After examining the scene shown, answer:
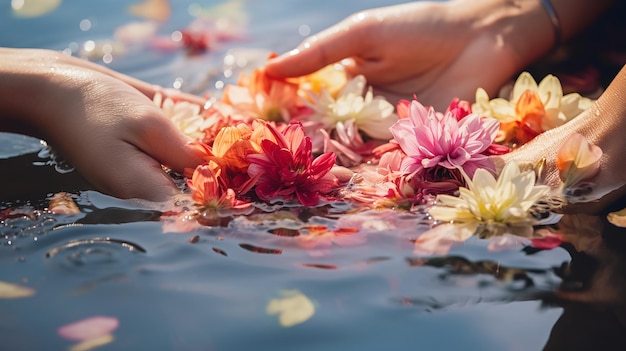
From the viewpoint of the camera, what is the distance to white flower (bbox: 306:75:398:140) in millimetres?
1896

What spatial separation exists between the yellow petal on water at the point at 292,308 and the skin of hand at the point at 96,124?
0.43 meters

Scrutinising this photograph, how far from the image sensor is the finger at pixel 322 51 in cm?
204

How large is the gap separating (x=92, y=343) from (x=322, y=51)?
46.3 inches

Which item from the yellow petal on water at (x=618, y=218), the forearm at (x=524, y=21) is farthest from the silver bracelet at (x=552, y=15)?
the yellow petal on water at (x=618, y=218)

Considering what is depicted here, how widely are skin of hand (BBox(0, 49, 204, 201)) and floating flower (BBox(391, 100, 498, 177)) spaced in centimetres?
49

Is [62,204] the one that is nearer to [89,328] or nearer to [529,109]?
[89,328]

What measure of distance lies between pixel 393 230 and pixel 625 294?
441mm

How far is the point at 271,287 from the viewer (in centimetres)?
128

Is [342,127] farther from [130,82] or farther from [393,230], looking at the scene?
[130,82]

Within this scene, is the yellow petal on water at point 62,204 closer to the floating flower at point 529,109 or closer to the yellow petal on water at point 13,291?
the yellow petal on water at point 13,291

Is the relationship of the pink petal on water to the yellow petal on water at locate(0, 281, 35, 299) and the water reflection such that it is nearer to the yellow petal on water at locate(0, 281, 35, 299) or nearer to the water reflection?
the yellow petal on water at locate(0, 281, 35, 299)

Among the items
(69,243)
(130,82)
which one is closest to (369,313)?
(69,243)

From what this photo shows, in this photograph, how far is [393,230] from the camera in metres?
1.43

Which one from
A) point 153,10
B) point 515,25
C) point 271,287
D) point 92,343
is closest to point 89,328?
point 92,343
